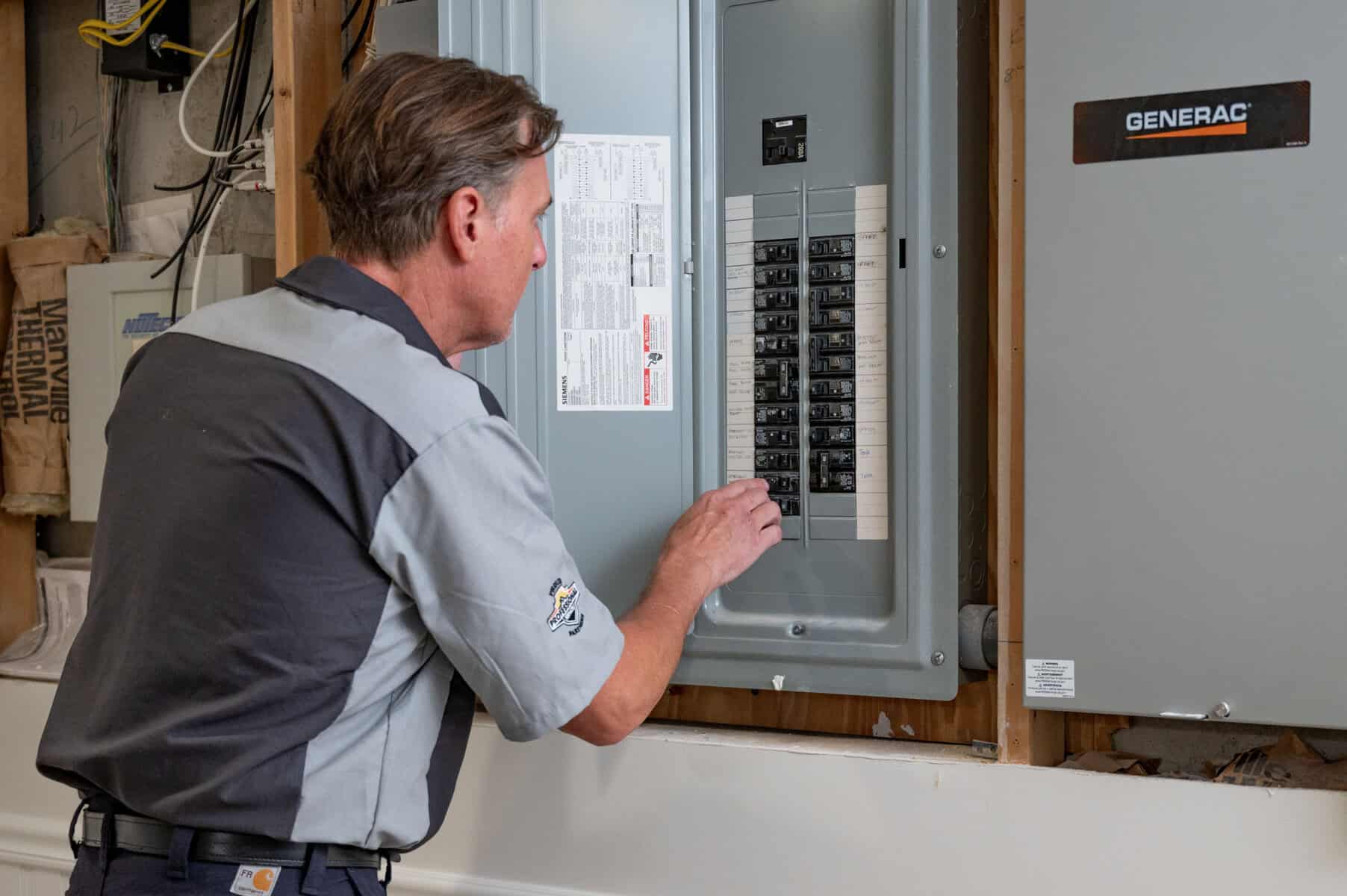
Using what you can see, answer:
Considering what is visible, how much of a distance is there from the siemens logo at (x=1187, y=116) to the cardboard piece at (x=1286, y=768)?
671 mm

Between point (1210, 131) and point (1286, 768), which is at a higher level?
point (1210, 131)

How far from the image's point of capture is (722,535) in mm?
1251

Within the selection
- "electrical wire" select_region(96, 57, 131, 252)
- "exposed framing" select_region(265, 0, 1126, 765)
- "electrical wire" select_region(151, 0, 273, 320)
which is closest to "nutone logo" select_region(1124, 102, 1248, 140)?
"exposed framing" select_region(265, 0, 1126, 765)

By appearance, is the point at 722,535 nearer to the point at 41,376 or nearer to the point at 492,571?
the point at 492,571

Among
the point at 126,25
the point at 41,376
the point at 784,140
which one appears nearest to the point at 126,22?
the point at 126,25

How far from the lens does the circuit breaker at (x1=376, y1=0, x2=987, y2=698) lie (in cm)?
131

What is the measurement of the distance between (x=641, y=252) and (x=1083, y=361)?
52 cm

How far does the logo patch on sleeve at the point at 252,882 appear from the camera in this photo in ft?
2.92

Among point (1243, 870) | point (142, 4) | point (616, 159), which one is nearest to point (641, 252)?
point (616, 159)

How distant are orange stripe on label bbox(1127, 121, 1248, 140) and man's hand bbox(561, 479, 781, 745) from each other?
0.55 metres

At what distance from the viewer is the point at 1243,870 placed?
3.75 feet

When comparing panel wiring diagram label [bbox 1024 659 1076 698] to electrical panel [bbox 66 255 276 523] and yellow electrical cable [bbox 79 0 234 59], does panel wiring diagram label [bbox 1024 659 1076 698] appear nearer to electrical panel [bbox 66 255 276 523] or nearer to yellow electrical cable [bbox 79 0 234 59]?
electrical panel [bbox 66 255 276 523]

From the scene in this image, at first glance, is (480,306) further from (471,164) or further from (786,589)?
(786,589)

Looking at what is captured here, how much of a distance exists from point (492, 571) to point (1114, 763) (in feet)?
2.72
